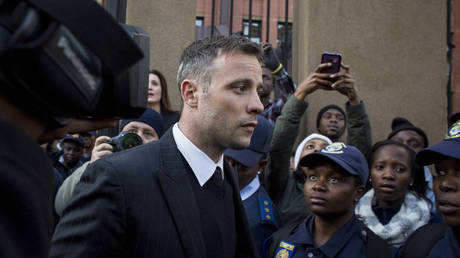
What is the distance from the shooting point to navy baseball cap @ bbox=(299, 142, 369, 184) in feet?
9.10

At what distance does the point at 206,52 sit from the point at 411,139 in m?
2.75

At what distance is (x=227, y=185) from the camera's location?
7.02 ft

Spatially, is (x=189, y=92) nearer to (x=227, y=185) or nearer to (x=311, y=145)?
(x=227, y=185)

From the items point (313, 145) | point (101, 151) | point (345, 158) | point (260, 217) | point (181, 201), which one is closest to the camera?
point (181, 201)

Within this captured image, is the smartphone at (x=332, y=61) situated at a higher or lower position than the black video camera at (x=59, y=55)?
higher

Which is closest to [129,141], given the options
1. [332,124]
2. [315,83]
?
[315,83]

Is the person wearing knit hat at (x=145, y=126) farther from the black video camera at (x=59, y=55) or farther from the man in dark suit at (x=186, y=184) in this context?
the black video camera at (x=59, y=55)

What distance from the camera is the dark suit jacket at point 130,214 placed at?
4.85 feet

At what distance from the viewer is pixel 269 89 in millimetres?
4727

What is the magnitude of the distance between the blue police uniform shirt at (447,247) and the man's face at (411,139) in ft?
6.06

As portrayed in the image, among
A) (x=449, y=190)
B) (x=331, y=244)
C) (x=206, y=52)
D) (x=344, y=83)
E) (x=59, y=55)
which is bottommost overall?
(x=331, y=244)

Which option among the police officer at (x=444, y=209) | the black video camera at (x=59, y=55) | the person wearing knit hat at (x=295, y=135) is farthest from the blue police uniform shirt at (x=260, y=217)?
the black video camera at (x=59, y=55)

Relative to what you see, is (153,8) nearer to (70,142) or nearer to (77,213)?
(70,142)

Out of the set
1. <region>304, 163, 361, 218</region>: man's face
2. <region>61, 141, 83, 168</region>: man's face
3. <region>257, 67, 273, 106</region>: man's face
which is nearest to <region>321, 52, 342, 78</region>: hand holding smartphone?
<region>257, 67, 273, 106</region>: man's face
